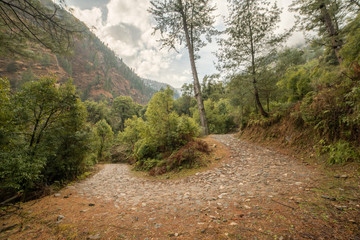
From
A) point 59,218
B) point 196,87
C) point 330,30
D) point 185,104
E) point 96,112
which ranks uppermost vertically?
point 96,112

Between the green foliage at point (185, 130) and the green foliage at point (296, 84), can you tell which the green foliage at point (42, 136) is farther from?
the green foliage at point (296, 84)

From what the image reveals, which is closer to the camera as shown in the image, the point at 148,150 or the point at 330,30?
the point at 148,150

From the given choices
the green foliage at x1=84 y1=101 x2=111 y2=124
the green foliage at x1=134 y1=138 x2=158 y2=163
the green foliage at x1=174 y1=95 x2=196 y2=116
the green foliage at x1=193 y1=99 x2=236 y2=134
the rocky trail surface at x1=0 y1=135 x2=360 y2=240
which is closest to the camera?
the rocky trail surface at x1=0 y1=135 x2=360 y2=240

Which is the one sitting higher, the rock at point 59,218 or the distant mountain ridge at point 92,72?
the distant mountain ridge at point 92,72

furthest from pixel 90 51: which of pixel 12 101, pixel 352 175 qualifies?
pixel 352 175

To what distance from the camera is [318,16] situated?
9898 millimetres

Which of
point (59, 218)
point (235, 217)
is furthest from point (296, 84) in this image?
point (59, 218)

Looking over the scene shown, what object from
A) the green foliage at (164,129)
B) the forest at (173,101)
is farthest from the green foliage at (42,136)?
the green foliage at (164,129)

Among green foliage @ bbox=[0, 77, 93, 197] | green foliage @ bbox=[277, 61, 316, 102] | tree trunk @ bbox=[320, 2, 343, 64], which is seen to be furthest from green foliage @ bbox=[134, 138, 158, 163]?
tree trunk @ bbox=[320, 2, 343, 64]

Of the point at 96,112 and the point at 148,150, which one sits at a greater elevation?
the point at 96,112

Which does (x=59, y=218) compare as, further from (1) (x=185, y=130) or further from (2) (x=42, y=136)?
(1) (x=185, y=130)

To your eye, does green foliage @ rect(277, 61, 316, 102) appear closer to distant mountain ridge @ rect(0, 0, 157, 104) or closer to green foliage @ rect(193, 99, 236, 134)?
green foliage @ rect(193, 99, 236, 134)

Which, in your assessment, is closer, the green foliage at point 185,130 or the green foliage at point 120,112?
the green foliage at point 185,130

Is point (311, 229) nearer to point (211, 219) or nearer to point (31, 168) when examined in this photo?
point (211, 219)
